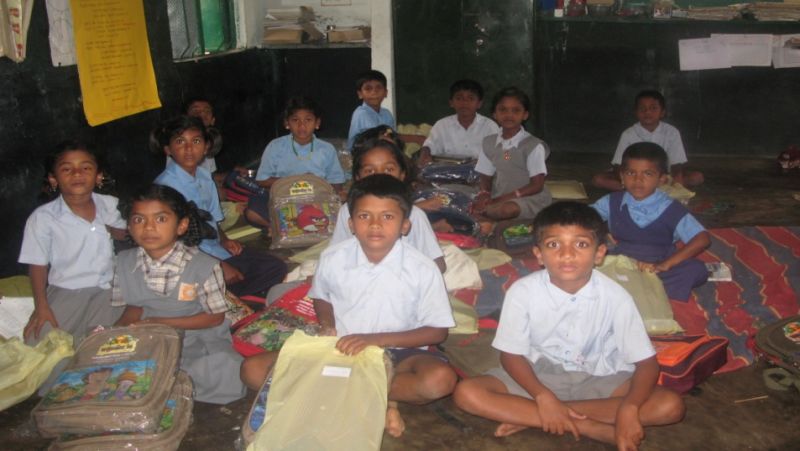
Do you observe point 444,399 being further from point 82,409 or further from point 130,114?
point 130,114

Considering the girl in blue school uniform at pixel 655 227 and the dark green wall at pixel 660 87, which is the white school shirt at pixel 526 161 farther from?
the dark green wall at pixel 660 87

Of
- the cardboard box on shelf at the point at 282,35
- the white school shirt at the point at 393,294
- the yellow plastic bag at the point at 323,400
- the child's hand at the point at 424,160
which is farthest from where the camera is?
the cardboard box on shelf at the point at 282,35

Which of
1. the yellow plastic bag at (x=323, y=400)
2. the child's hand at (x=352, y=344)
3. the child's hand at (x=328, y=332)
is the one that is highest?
the child's hand at (x=352, y=344)

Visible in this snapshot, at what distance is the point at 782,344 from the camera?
2.91m

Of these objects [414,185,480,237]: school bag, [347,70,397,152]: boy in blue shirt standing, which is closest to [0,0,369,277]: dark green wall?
[347,70,397,152]: boy in blue shirt standing

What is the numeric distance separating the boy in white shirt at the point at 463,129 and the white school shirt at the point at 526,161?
479 millimetres

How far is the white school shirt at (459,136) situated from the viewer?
5.48m

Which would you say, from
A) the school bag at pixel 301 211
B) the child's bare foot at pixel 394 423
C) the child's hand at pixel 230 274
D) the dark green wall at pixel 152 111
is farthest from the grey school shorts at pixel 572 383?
the school bag at pixel 301 211

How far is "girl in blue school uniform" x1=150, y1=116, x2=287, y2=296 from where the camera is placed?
3.62 metres

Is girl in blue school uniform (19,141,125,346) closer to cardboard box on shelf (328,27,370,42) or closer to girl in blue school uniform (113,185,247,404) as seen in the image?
girl in blue school uniform (113,185,247,404)

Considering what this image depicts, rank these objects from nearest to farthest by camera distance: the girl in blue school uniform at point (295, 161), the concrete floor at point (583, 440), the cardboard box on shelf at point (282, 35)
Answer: the concrete floor at point (583, 440) < the girl in blue school uniform at point (295, 161) < the cardboard box on shelf at point (282, 35)

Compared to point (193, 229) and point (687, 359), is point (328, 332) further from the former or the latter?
point (687, 359)

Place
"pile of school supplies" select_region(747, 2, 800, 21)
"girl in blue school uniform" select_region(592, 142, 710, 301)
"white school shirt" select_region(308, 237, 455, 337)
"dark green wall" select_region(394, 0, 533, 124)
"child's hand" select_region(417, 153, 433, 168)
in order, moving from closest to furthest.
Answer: "white school shirt" select_region(308, 237, 455, 337) → "girl in blue school uniform" select_region(592, 142, 710, 301) → "child's hand" select_region(417, 153, 433, 168) → "pile of school supplies" select_region(747, 2, 800, 21) → "dark green wall" select_region(394, 0, 533, 124)

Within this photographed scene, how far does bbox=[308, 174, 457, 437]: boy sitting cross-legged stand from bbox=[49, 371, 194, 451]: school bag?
531 mm
